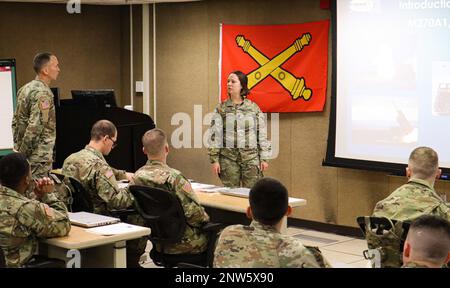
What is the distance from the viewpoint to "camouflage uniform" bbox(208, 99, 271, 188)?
6.71 meters

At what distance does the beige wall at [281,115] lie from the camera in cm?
725

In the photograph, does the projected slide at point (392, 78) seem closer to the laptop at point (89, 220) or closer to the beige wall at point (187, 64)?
the beige wall at point (187, 64)

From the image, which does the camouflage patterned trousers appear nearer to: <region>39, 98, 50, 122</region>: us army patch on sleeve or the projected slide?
the projected slide

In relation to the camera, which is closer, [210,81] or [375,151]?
[375,151]

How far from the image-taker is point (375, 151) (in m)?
6.84

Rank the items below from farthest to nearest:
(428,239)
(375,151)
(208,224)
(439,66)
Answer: (375,151), (439,66), (208,224), (428,239)

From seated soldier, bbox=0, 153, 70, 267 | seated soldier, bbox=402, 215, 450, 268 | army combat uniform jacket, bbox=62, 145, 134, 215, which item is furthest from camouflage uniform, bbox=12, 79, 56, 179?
seated soldier, bbox=402, 215, 450, 268

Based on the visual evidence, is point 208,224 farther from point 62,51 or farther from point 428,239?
point 62,51

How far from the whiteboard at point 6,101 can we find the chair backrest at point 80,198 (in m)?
3.15

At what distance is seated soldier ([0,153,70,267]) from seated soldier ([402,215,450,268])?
1.96m

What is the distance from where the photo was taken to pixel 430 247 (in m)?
2.55

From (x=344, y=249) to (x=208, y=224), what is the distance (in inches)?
97.7

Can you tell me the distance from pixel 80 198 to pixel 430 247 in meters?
2.91
